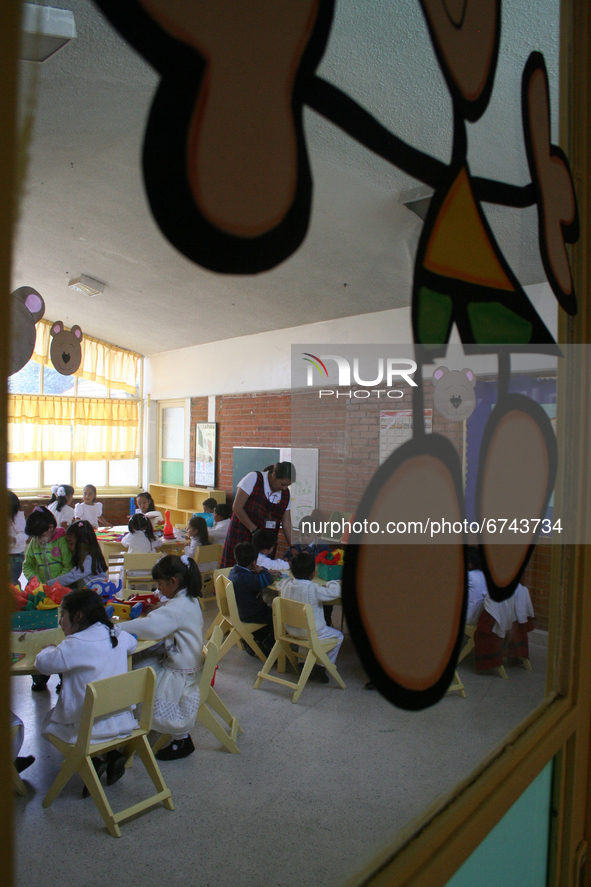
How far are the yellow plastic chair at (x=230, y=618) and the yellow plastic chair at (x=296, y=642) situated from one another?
1.43ft

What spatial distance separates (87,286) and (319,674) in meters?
1.54

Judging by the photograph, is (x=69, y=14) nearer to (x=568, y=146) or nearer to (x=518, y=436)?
(x=518, y=436)

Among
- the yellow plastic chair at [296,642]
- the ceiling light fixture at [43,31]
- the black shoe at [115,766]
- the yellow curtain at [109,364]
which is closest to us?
the ceiling light fixture at [43,31]

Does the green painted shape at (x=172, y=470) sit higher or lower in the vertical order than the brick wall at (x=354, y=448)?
lower

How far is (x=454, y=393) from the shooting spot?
95cm

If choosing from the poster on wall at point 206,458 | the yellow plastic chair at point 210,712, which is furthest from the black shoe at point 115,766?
the poster on wall at point 206,458

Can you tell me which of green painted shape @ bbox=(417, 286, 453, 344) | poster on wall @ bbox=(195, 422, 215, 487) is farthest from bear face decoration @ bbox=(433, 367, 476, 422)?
poster on wall @ bbox=(195, 422, 215, 487)

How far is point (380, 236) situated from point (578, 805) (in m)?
1.30

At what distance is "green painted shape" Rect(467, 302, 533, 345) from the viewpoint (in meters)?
0.79

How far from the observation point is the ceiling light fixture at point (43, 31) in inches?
11.7

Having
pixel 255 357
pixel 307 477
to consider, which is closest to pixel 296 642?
pixel 307 477

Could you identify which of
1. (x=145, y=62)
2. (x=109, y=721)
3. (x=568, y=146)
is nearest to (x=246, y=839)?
(x=109, y=721)

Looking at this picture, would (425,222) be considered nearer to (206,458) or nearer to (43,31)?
(43,31)

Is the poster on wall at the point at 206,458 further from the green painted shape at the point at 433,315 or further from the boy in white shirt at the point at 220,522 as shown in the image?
the green painted shape at the point at 433,315
